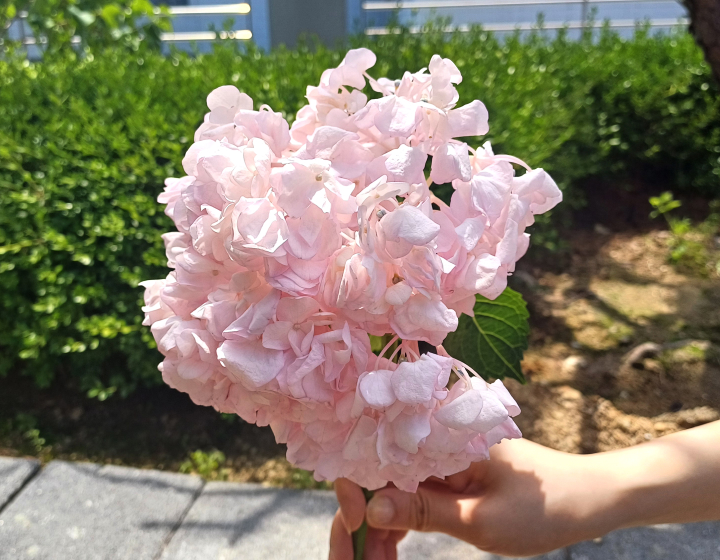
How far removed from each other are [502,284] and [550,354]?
2413mm

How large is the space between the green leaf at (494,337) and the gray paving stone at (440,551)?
3.89 ft

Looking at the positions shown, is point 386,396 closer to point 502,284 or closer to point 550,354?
point 502,284

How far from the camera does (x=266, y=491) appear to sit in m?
2.21

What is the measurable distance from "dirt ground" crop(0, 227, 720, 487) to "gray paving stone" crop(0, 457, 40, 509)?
0.11m

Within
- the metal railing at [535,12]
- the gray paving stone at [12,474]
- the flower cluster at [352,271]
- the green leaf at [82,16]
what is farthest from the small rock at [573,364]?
the metal railing at [535,12]

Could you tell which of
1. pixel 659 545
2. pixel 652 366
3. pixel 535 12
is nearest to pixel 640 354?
pixel 652 366

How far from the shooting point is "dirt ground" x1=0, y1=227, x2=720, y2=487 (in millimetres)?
2383

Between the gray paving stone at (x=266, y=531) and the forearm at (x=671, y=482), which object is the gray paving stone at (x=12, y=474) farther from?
the forearm at (x=671, y=482)

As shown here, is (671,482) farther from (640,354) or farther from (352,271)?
(640,354)

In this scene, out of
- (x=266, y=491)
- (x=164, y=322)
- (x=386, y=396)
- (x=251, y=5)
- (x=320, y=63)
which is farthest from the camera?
(x=251, y=5)

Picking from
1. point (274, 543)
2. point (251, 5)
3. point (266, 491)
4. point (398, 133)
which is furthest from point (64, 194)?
point (251, 5)

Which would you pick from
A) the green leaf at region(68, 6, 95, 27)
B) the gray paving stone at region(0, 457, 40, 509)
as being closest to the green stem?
the gray paving stone at region(0, 457, 40, 509)

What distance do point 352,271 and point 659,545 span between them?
1.90 metres

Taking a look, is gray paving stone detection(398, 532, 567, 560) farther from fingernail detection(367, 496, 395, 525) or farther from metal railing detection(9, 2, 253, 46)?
metal railing detection(9, 2, 253, 46)
